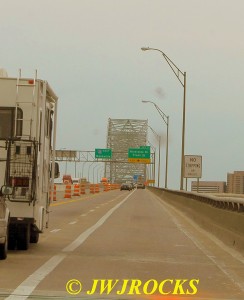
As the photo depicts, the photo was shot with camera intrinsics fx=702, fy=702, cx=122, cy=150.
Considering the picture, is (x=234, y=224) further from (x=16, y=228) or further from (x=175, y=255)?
(x=16, y=228)

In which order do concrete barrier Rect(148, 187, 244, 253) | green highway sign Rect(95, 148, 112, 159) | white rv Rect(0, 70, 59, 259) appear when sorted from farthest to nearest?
green highway sign Rect(95, 148, 112, 159), concrete barrier Rect(148, 187, 244, 253), white rv Rect(0, 70, 59, 259)

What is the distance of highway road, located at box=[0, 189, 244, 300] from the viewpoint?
9.53 m

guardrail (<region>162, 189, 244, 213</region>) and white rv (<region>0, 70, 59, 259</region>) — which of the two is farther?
guardrail (<region>162, 189, 244, 213</region>)

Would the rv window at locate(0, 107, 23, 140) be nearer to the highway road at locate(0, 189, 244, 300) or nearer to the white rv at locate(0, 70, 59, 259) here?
the white rv at locate(0, 70, 59, 259)

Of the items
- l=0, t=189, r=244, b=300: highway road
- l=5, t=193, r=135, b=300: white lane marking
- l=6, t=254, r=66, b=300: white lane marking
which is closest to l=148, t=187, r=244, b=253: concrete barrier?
l=0, t=189, r=244, b=300: highway road

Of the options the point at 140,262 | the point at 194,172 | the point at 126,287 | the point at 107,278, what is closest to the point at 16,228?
the point at 140,262

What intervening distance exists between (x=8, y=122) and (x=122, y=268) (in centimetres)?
395

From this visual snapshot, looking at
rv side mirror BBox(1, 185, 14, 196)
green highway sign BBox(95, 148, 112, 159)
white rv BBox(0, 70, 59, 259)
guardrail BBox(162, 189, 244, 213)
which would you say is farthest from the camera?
green highway sign BBox(95, 148, 112, 159)

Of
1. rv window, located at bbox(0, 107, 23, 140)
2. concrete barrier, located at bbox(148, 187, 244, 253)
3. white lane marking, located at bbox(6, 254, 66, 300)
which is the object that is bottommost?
white lane marking, located at bbox(6, 254, 66, 300)

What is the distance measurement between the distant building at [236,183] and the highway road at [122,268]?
121 ft

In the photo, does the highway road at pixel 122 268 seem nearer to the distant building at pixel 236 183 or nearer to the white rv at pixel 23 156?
the white rv at pixel 23 156

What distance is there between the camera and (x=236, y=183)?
60281 mm

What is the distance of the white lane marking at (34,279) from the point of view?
9006mm

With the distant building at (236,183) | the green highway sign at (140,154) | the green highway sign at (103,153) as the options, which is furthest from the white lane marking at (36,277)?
the green highway sign at (103,153)
